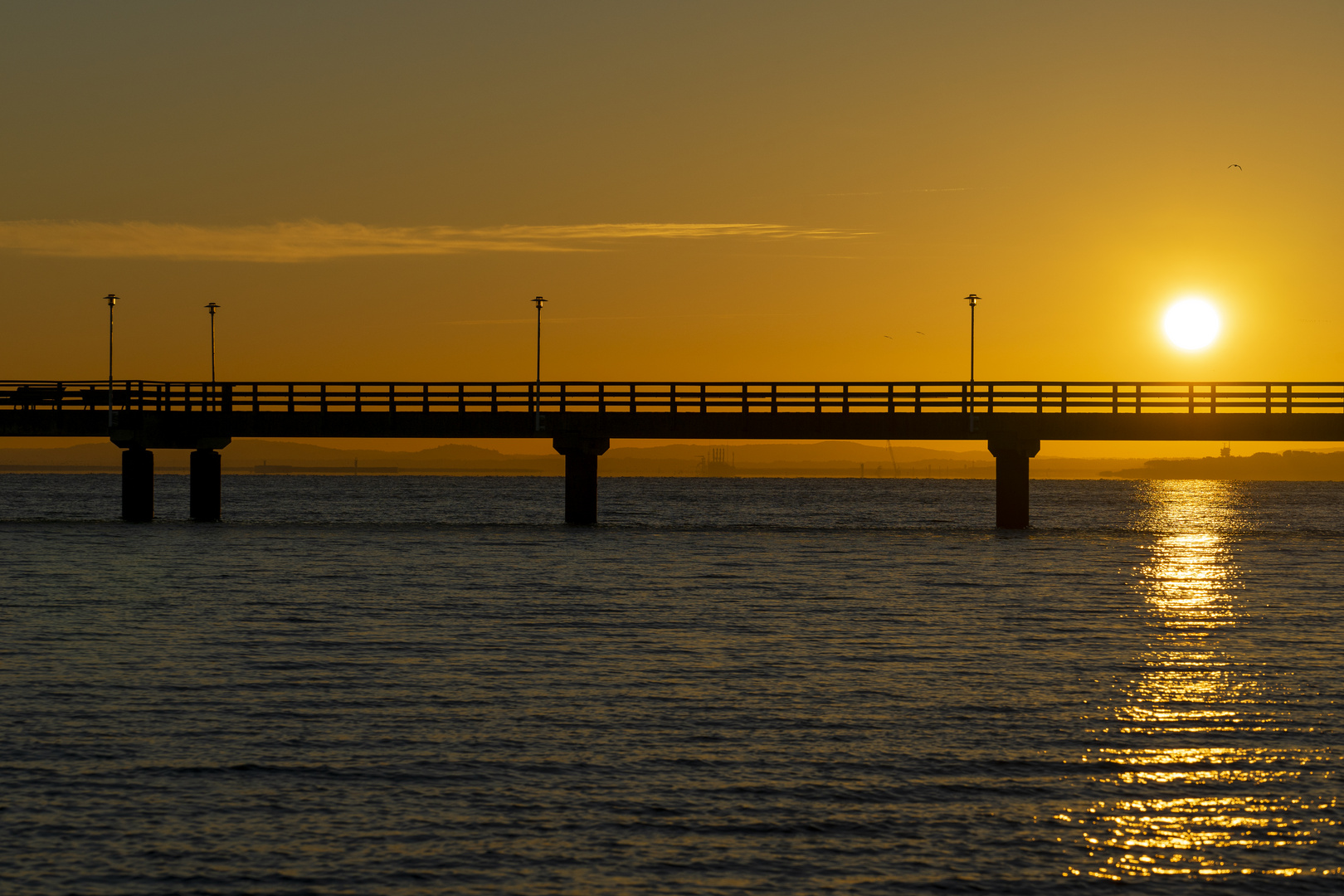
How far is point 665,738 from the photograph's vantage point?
1238 centimetres

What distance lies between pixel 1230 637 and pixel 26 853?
16.4 meters

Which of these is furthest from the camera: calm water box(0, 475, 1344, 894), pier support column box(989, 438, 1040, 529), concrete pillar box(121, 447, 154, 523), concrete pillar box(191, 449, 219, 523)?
concrete pillar box(191, 449, 219, 523)

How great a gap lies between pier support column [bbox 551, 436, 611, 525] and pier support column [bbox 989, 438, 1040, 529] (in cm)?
1286

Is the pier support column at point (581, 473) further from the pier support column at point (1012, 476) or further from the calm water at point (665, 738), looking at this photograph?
the calm water at point (665, 738)

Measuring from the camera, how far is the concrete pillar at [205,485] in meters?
51.3

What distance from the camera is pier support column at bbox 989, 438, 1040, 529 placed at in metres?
45.7

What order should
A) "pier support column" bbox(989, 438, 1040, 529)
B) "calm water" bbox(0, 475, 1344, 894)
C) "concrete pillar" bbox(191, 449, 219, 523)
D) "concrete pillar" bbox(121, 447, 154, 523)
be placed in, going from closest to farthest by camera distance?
1. "calm water" bbox(0, 475, 1344, 894)
2. "pier support column" bbox(989, 438, 1040, 529)
3. "concrete pillar" bbox(121, 447, 154, 523)
4. "concrete pillar" bbox(191, 449, 219, 523)

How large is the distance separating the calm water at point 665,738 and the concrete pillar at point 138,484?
2296 cm

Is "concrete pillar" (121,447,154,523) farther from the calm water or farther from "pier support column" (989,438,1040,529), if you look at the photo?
"pier support column" (989,438,1040,529)

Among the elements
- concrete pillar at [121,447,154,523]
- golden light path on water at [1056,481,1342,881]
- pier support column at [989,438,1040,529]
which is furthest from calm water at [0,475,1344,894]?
concrete pillar at [121,447,154,523]

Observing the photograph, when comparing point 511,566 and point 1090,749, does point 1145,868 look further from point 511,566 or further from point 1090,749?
point 511,566

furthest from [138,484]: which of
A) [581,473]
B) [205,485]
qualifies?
[581,473]

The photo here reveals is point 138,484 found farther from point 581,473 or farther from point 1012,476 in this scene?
point 1012,476

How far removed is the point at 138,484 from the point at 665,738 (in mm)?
43329
